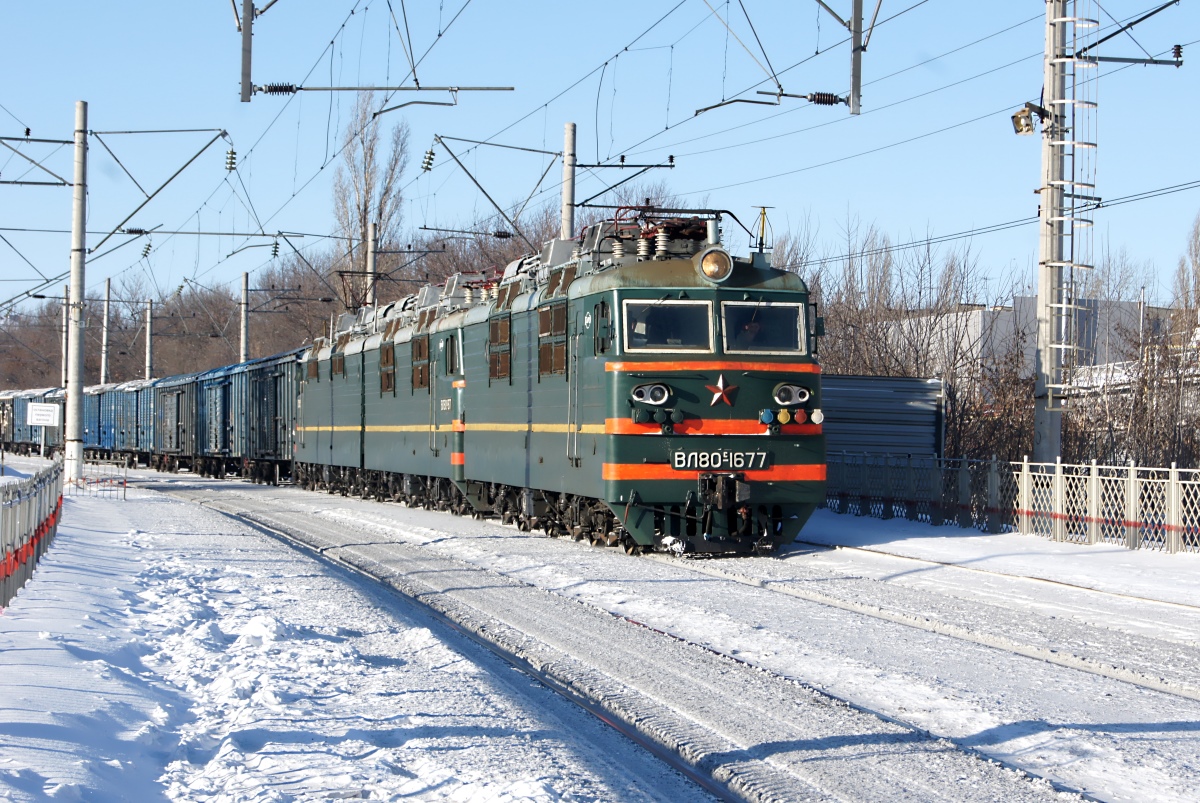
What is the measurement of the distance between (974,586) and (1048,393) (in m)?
8.91

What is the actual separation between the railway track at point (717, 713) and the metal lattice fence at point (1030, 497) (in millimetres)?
8680

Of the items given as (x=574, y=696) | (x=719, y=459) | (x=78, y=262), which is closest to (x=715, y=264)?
(x=719, y=459)

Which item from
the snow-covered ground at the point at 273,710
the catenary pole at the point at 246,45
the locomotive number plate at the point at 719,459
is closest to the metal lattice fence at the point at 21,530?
the snow-covered ground at the point at 273,710

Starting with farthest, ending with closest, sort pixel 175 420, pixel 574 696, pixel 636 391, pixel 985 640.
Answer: pixel 175 420, pixel 636 391, pixel 985 640, pixel 574 696

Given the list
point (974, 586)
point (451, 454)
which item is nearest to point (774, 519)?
point (974, 586)

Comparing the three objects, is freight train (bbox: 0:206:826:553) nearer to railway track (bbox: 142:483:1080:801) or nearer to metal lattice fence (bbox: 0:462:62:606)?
railway track (bbox: 142:483:1080:801)

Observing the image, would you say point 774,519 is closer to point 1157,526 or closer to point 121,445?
point 1157,526

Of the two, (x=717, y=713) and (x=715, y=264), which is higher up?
(x=715, y=264)

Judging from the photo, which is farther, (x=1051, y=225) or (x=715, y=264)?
(x=1051, y=225)

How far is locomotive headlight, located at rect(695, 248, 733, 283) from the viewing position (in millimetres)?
16016

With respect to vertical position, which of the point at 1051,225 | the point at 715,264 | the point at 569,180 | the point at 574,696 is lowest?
the point at 574,696

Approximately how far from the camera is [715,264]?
1603cm

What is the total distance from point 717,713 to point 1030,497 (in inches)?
517

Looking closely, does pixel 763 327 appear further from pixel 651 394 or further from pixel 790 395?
pixel 651 394
